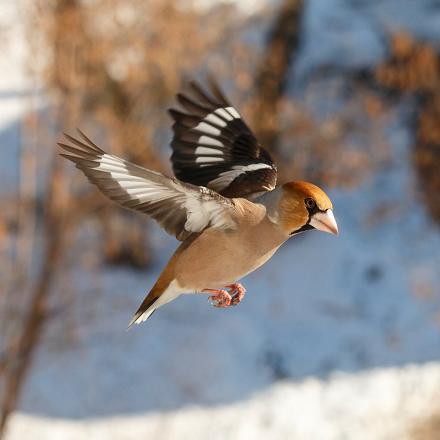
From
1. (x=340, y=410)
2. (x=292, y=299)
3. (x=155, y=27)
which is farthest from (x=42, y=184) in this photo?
(x=340, y=410)

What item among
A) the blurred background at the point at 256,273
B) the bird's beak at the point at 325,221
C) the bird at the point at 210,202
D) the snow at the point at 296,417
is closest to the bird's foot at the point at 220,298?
the bird at the point at 210,202

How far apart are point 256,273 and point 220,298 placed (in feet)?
23.5

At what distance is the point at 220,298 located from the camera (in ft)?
7.41

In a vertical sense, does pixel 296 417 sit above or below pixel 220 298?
below

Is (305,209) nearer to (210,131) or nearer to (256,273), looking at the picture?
(210,131)

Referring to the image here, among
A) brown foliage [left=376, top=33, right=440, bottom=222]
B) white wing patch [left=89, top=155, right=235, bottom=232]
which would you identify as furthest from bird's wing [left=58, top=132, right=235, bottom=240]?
brown foliage [left=376, top=33, right=440, bottom=222]

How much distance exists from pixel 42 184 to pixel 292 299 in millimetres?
3728

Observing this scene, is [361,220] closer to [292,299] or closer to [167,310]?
[292,299]

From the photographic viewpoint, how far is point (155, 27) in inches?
317

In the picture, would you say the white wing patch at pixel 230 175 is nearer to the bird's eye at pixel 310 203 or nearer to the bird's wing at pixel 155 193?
the bird's wing at pixel 155 193

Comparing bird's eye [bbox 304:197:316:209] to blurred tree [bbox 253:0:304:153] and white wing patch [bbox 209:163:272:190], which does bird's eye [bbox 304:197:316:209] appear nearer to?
white wing patch [bbox 209:163:272:190]

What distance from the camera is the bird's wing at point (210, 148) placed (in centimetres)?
254

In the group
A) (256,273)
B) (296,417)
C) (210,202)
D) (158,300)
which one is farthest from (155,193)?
(256,273)

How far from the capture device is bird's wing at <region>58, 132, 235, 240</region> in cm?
192
